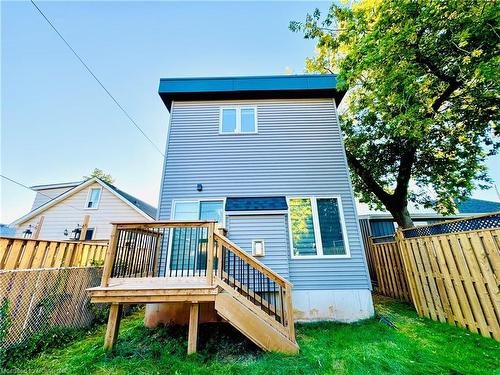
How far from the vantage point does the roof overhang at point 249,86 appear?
21.1 feet

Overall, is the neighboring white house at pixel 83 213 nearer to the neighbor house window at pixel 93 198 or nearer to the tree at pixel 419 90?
the neighbor house window at pixel 93 198

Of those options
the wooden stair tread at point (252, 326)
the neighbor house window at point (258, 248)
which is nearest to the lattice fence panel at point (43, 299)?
the wooden stair tread at point (252, 326)

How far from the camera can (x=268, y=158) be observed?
6.04 metres

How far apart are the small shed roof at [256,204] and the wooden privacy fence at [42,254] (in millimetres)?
3506

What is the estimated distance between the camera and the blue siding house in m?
4.93

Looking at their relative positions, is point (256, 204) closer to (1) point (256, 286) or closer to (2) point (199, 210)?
(2) point (199, 210)

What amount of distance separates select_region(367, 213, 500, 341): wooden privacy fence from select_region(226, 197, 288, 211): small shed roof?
127 inches

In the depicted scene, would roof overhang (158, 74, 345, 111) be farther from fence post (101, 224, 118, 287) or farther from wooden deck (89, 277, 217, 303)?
wooden deck (89, 277, 217, 303)

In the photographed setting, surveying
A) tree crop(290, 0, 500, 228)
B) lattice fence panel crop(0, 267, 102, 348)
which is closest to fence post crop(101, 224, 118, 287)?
lattice fence panel crop(0, 267, 102, 348)

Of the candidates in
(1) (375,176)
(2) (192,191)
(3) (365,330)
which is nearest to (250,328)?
(3) (365,330)

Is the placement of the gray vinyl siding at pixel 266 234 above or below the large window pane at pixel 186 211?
below

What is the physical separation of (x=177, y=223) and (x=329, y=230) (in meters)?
3.85

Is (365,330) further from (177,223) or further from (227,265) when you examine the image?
(177,223)

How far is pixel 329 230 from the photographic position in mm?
5348
